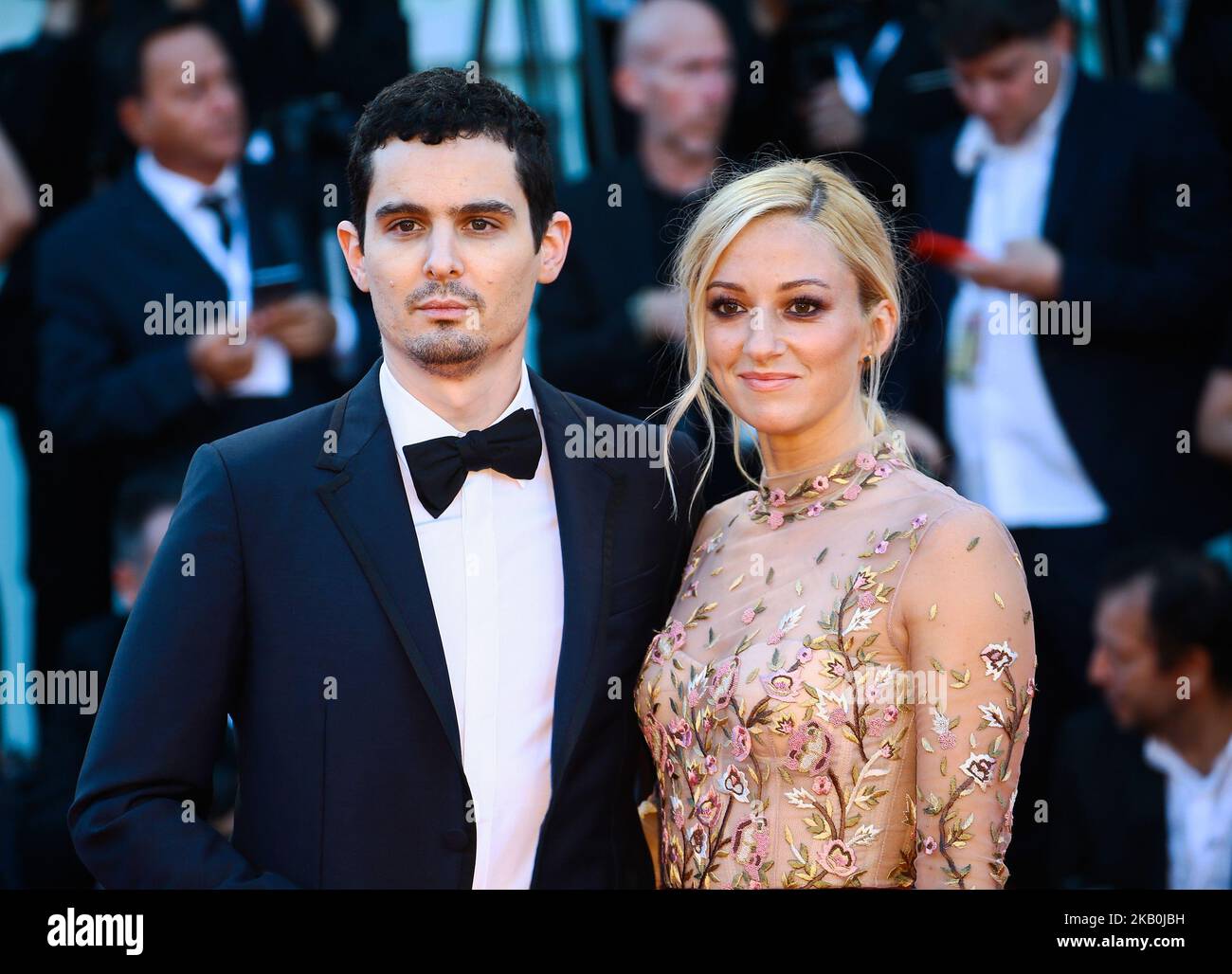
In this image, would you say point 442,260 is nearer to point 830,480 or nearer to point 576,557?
point 576,557

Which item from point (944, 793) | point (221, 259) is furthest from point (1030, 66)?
point (944, 793)

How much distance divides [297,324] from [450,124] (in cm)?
159

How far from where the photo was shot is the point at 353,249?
2.65 metres

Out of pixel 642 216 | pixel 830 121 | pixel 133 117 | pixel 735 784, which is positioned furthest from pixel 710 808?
pixel 133 117

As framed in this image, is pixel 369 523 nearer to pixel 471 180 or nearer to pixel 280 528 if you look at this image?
pixel 280 528

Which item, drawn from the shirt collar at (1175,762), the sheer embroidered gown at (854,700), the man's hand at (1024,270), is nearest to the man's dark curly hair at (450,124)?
the sheer embroidered gown at (854,700)

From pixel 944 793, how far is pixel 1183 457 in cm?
200

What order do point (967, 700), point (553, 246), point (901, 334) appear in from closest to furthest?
point (967, 700) → point (553, 246) → point (901, 334)

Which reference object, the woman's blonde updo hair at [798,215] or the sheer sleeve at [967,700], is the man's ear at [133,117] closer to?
the woman's blonde updo hair at [798,215]

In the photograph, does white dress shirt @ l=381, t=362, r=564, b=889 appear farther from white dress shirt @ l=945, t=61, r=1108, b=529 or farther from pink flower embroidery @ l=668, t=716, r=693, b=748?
white dress shirt @ l=945, t=61, r=1108, b=529

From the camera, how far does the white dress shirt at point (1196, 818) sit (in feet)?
12.4

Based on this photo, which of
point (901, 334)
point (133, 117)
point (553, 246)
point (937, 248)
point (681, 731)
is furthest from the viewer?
point (133, 117)

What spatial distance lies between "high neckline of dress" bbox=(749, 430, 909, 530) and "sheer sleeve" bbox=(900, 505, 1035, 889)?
25 centimetres

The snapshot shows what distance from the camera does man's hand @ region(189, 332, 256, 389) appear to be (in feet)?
12.9
